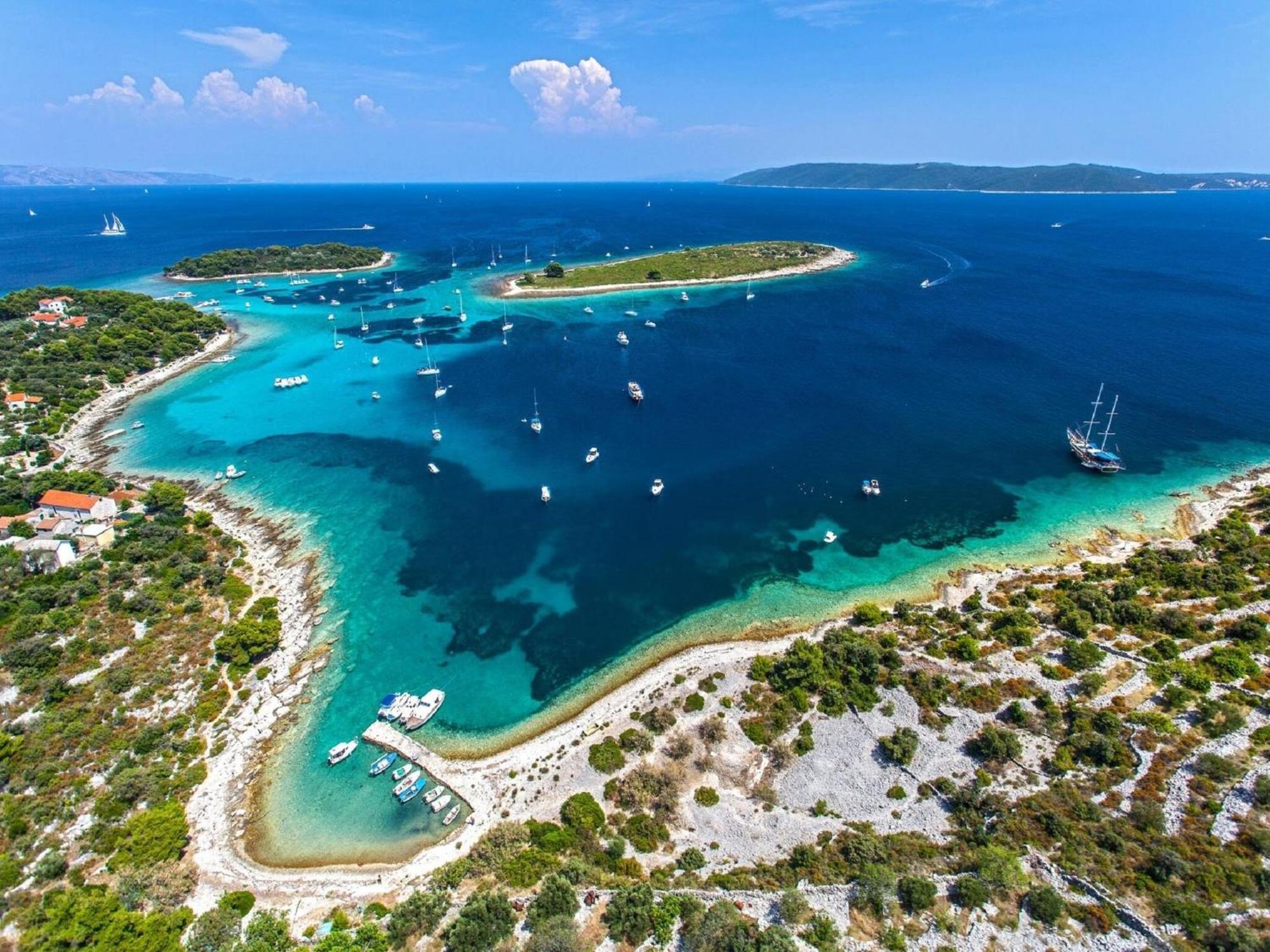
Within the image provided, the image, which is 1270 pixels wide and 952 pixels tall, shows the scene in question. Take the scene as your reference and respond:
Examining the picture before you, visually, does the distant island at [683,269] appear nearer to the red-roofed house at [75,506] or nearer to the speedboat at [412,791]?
the red-roofed house at [75,506]

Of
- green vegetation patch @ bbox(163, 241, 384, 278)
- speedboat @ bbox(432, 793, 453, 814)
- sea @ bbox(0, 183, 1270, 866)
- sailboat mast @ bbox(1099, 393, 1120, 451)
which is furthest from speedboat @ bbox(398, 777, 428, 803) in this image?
green vegetation patch @ bbox(163, 241, 384, 278)

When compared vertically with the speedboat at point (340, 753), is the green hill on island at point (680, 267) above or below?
above

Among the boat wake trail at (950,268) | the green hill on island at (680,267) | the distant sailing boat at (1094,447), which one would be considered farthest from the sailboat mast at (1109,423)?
the green hill on island at (680,267)

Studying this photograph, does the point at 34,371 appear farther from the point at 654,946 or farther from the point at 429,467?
the point at 654,946

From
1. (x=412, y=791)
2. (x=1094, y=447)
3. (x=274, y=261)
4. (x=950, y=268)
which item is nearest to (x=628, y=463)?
(x=412, y=791)

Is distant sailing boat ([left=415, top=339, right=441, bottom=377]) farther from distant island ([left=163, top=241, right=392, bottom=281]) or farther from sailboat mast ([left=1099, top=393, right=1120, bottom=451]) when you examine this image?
sailboat mast ([left=1099, top=393, right=1120, bottom=451])

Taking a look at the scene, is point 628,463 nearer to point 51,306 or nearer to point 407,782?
point 407,782
